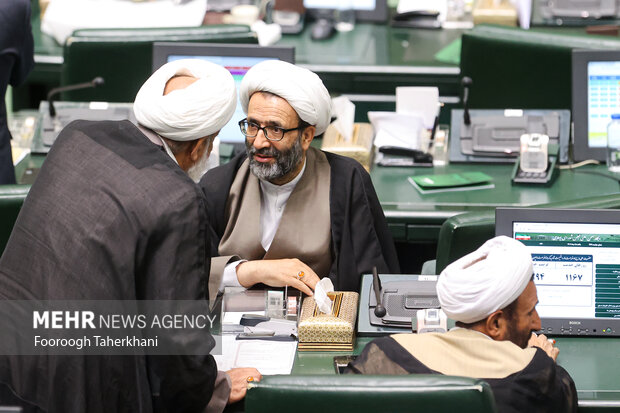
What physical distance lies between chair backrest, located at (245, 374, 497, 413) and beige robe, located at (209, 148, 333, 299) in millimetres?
1149

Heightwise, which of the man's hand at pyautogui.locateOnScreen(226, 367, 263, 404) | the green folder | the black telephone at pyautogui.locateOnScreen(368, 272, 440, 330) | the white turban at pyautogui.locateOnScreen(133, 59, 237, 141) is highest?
the white turban at pyautogui.locateOnScreen(133, 59, 237, 141)

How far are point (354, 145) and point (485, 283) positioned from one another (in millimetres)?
2031

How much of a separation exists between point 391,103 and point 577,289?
2.84 m

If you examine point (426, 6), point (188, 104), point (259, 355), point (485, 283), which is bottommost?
point (259, 355)

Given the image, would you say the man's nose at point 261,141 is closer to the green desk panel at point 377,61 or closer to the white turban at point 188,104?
the white turban at point 188,104

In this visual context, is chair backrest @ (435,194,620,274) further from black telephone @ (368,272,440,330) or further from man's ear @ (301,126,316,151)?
man's ear @ (301,126,316,151)

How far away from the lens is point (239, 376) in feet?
9.53

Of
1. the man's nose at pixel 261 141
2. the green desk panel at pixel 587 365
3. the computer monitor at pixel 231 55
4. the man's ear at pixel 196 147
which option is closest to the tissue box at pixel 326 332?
the green desk panel at pixel 587 365

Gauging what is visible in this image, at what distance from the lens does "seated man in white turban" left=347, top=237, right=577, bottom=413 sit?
104 inches

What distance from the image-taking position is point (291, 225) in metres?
3.62

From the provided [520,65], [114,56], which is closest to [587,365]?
[520,65]

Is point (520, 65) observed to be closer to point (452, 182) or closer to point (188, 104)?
point (452, 182)

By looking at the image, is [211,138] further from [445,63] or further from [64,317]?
[445,63]

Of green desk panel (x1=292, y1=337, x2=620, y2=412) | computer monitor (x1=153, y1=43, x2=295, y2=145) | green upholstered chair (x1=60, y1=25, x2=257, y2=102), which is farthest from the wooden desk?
green desk panel (x1=292, y1=337, x2=620, y2=412)
